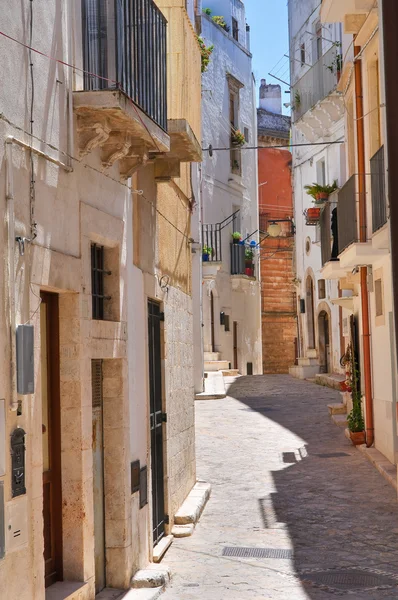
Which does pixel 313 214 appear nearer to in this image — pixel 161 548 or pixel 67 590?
pixel 161 548

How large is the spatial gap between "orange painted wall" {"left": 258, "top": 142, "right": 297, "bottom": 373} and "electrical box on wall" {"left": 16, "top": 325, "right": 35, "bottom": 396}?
35.3 metres

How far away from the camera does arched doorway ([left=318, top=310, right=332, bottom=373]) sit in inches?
1231

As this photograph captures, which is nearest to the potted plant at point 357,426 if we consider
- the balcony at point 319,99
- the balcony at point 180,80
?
the balcony at point 180,80

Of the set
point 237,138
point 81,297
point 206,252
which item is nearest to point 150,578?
point 81,297

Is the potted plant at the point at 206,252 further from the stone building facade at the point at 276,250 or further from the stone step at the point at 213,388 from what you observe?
the stone building facade at the point at 276,250

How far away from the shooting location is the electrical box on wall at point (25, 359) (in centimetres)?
538

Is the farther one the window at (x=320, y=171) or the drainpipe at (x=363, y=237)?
the window at (x=320, y=171)

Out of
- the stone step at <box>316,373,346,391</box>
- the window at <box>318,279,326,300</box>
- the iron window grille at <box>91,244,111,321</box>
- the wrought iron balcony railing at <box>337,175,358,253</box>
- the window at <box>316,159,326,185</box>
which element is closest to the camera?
the iron window grille at <box>91,244,111,321</box>

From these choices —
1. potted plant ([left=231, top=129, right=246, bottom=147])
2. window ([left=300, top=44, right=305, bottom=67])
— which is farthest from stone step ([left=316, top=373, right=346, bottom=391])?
window ([left=300, top=44, right=305, bottom=67])

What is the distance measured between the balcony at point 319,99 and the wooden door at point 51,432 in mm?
19210

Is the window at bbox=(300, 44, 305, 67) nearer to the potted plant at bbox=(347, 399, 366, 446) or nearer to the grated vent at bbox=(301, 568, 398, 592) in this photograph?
the potted plant at bbox=(347, 399, 366, 446)

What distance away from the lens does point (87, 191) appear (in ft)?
23.5

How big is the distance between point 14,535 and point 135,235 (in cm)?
399

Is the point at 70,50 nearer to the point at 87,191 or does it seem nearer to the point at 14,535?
the point at 87,191
